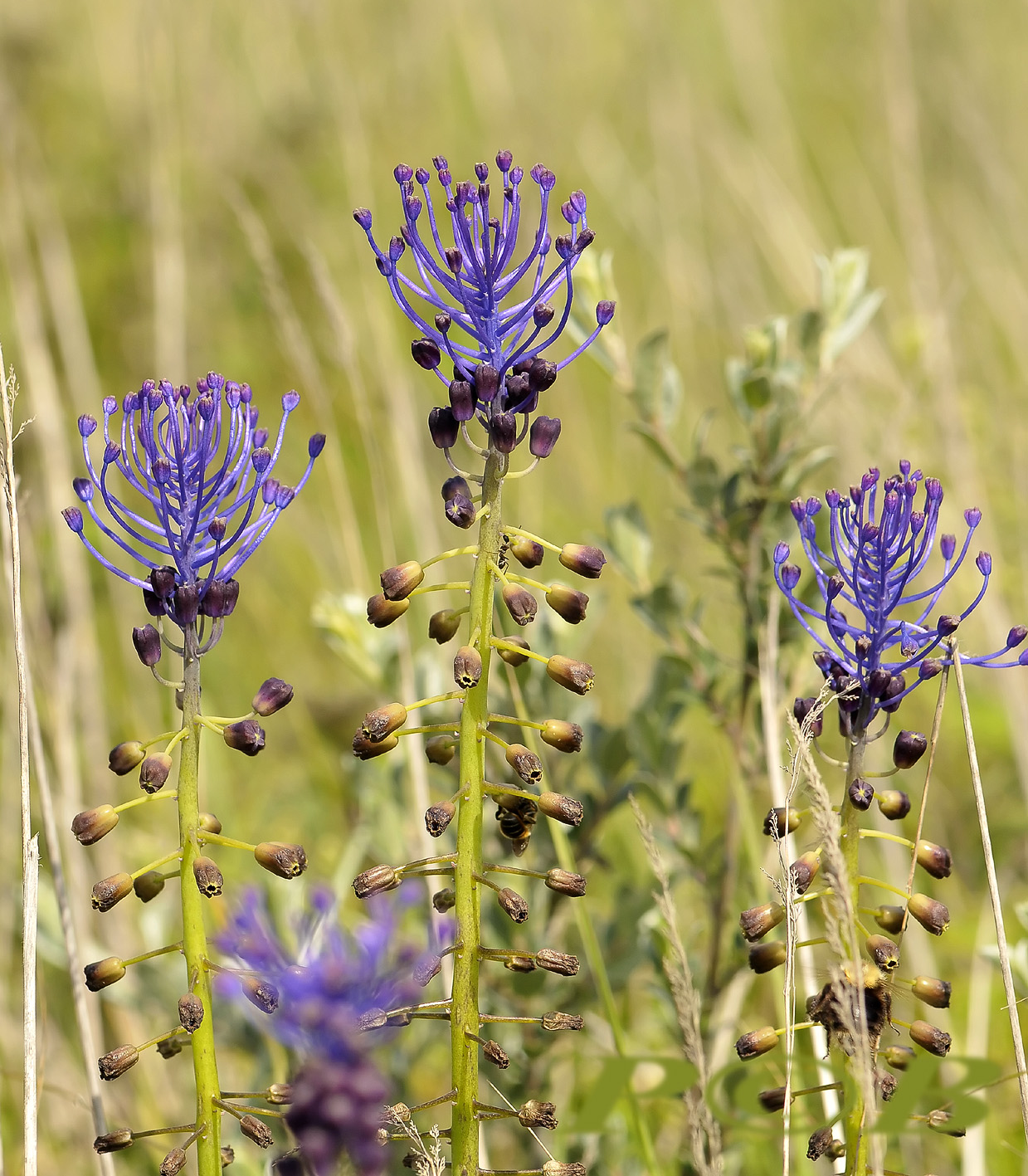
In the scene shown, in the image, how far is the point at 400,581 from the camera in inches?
63.9

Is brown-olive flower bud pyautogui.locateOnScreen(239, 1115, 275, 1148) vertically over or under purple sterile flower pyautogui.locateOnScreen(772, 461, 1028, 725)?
under

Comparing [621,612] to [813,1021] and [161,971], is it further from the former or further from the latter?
[813,1021]

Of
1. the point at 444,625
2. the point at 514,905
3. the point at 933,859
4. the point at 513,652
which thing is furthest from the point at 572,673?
the point at 933,859

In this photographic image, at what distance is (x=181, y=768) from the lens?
5.31ft

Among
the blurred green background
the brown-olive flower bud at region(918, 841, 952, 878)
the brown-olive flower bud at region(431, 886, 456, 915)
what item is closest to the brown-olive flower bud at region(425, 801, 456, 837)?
the brown-olive flower bud at region(431, 886, 456, 915)

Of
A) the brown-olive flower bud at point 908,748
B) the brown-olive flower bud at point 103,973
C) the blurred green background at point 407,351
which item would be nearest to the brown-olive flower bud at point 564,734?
the brown-olive flower bud at point 908,748

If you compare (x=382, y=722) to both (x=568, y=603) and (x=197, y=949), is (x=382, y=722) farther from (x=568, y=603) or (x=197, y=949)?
(x=197, y=949)

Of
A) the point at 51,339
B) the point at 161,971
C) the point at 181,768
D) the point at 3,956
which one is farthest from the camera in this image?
the point at 51,339

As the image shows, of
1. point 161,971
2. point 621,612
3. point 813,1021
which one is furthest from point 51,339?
point 813,1021

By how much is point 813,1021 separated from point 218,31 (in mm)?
6252

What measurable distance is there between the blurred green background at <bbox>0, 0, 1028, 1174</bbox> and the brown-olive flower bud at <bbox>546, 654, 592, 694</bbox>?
1169 millimetres

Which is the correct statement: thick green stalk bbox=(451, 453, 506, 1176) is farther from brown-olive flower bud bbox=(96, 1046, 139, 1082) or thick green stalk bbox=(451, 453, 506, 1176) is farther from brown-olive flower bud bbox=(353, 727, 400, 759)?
brown-olive flower bud bbox=(96, 1046, 139, 1082)

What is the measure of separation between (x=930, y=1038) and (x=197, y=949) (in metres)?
0.92

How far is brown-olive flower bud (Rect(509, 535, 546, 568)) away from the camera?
163cm
